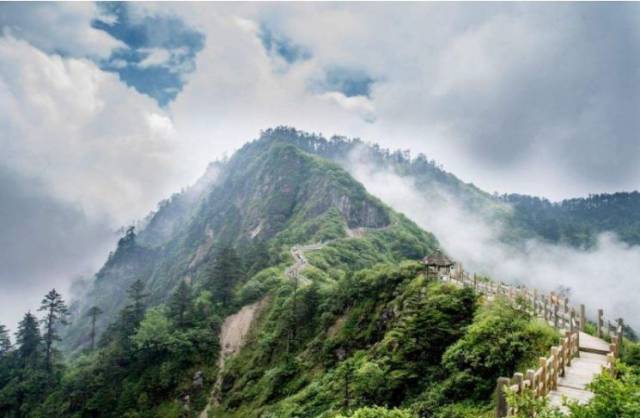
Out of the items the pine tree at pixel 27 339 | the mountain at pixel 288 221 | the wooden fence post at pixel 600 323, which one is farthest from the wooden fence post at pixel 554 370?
the pine tree at pixel 27 339

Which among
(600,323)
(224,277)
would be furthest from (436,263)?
(224,277)

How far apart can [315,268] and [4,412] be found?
5001cm

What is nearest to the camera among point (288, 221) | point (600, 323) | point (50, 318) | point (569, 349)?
point (569, 349)

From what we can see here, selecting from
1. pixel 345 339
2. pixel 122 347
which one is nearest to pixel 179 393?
pixel 122 347

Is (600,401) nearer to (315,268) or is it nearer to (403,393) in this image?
(403,393)

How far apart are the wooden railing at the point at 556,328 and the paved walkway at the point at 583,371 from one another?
27 centimetres

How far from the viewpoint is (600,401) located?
31.6ft

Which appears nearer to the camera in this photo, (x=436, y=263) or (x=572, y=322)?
(x=572, y=322)

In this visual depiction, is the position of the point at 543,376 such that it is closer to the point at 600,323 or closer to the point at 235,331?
the point at 600,323

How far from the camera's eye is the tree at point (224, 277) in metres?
72.8

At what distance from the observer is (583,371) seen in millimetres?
17031

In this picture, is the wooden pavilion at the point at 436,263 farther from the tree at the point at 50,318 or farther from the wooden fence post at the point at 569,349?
the tree at the point at 50,318

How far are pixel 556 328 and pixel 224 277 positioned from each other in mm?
58929

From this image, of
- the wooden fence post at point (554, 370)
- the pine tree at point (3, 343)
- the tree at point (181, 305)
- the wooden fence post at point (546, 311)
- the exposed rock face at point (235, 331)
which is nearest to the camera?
the wooden fence post at point (554, 370)
